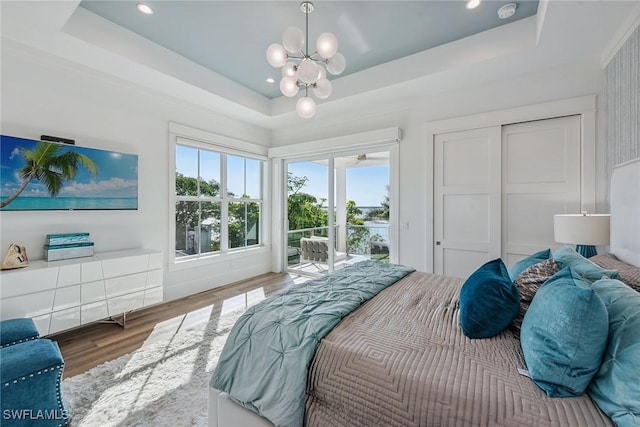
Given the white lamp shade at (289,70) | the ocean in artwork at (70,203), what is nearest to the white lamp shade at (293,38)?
the white lamp shade at (289,70)

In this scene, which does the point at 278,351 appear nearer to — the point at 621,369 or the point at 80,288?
the point at 621,369

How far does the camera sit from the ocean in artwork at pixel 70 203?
8.25ft

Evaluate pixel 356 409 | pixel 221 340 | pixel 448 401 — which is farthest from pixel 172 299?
pixel 448 401

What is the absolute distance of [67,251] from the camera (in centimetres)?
266

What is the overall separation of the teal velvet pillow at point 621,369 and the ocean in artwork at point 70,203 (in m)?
4.03

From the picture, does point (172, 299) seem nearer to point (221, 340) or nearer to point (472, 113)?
point (221, 340)

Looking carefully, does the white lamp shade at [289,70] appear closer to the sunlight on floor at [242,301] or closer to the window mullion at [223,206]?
the window mullion at [223,206]

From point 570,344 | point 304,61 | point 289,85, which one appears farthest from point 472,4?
point 570,344

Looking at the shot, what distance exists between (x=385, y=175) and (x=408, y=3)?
2104mm

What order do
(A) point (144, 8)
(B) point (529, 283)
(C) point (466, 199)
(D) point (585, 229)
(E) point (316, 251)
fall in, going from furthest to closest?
(E) point (316, 251) < (C) point (466, 199) < (A) point (144, 8) < (D) point (585, 229) < (B) point (529, 283)

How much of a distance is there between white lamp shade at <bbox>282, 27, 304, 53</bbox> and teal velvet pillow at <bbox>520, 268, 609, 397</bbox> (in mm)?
2070

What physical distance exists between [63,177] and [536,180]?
5018mm

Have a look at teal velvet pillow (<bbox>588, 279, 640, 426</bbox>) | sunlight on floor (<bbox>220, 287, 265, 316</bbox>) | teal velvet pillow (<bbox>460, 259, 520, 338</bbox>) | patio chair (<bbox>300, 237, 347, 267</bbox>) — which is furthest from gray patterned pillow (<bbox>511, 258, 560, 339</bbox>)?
patio chair (<bbox>300, 237, 347, 267</bbox>)

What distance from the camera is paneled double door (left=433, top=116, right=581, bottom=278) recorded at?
283 centimetres
